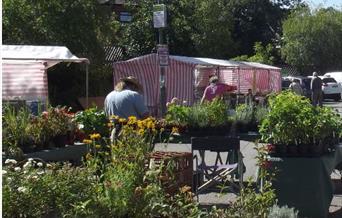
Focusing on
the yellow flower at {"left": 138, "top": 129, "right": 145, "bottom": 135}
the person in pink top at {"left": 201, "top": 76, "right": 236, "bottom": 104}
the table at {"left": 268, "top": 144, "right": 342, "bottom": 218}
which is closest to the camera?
the yellow flower at {"left": 138, "top": 129, "right": 145, "bottom": 135}

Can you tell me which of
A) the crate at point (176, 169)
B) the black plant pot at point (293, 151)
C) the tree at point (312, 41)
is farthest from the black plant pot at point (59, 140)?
the tree at point (312, 41)

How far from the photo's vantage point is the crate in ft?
17.3

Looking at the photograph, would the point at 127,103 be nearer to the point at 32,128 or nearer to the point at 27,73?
the point at 32,128

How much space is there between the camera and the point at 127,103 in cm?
778

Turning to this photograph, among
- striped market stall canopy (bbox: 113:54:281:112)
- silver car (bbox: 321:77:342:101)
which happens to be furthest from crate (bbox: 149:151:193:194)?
silver car (bbox: 321:77:342:101)

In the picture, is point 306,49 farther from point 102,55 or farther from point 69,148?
point 69,148

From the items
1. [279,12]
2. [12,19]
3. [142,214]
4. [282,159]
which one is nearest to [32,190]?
[142,214]

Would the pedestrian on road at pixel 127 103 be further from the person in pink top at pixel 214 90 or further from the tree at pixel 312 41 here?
the tree at pixel 312 41

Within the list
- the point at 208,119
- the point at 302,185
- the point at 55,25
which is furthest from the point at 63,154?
the point at 55,25

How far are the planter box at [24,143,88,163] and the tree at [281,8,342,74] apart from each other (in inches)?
1693

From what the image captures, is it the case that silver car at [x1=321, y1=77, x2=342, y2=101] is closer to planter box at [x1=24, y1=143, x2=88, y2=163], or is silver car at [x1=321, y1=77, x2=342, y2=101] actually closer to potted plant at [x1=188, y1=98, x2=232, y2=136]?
potted plant at [x1=188, y1=98, x2=232, y2=136]

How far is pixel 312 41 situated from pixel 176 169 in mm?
45618

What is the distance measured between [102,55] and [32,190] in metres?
21.2

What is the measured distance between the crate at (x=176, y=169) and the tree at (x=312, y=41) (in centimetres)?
4454
